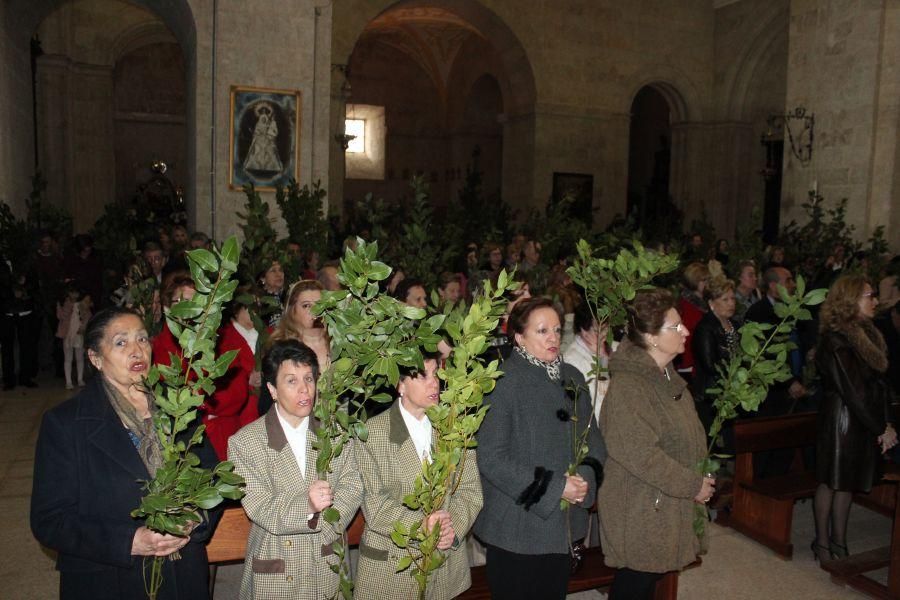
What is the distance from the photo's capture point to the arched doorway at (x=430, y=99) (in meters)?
20.5

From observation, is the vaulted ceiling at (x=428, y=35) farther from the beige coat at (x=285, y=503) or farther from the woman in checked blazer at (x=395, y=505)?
the beige coat at (x=285, y=503)

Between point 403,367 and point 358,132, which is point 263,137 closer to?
point 403,367

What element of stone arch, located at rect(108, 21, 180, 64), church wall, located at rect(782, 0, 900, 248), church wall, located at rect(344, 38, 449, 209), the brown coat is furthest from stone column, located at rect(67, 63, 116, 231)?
the brown coat

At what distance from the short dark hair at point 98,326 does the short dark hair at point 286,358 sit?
0.50 meters

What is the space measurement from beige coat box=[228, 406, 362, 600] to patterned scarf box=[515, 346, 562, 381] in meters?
0.80

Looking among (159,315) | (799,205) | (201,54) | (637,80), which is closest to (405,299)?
(159,315)

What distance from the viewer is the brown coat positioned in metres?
2.94

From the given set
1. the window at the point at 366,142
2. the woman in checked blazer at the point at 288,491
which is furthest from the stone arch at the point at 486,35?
the woman in checked blazer at the point at 288,491

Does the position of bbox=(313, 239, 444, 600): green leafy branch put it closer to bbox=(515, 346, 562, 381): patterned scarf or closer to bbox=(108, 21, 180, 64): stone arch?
bbox=(515, 346, 562, 381): patterned scarf

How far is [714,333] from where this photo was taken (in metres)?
4.93

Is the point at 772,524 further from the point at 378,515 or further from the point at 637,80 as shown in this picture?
the point at 637,80

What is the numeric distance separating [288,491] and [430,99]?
21320 millimetres

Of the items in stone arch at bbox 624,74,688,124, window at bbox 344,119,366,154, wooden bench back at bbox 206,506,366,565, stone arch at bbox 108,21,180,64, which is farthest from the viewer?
window at bbox 344,119,366,154

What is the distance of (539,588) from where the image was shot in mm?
2887
